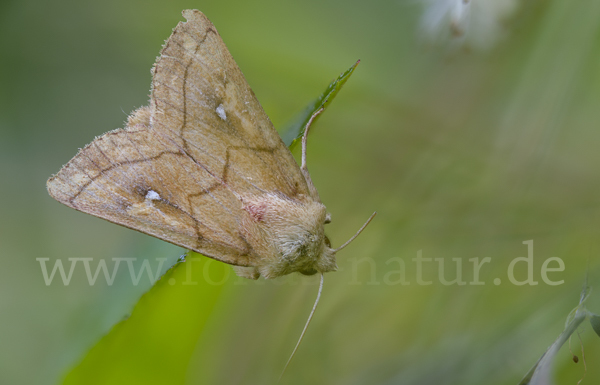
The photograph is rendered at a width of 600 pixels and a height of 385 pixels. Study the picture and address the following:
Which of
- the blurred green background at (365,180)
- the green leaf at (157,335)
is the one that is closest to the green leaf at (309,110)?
the blurred green background at (365,180)

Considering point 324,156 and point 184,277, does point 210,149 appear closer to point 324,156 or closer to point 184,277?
point 184,277

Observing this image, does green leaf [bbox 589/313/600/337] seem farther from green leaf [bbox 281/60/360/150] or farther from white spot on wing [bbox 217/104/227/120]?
white spot on wing [bbox 217/104/227/120]

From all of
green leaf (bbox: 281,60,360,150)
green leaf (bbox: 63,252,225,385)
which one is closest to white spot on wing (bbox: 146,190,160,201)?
green leaf (bbox: 63,252,225,385)

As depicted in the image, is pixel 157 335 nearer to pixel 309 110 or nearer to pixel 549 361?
pixel 309 110

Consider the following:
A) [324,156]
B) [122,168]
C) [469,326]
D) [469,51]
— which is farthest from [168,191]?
[469,51]

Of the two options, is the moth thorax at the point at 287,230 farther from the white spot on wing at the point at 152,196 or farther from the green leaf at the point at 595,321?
the green leaf at the point at 595,321

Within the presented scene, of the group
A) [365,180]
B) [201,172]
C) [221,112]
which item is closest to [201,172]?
[201,172]
